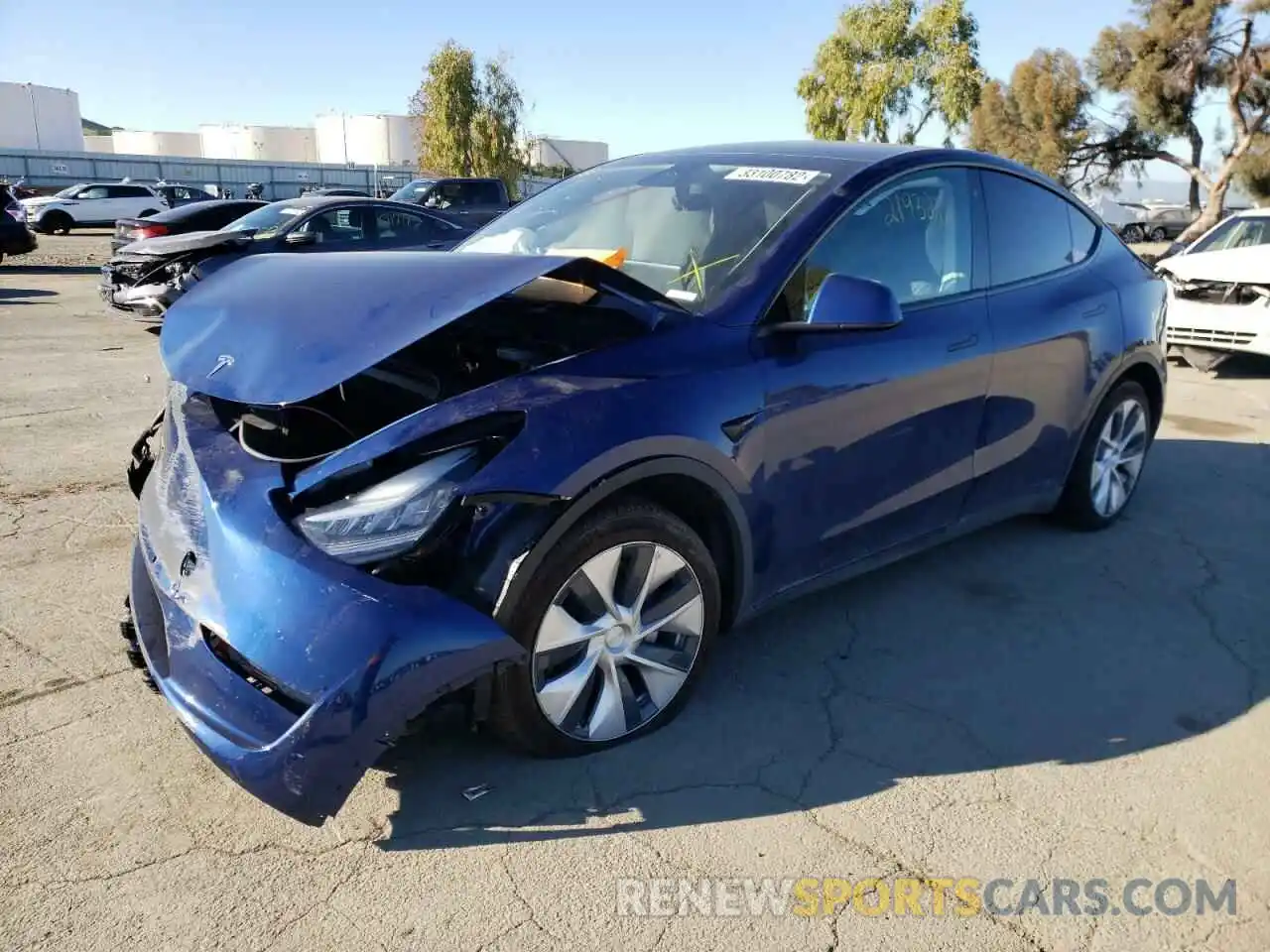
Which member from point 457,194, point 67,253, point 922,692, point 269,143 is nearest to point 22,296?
point 457,194

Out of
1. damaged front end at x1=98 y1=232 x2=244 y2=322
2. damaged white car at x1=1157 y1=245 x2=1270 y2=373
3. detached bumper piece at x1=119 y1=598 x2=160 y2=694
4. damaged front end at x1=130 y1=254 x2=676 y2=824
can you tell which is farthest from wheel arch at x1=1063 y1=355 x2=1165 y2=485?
damaged front end at x1=98 y1=232 x2=244 y2=322

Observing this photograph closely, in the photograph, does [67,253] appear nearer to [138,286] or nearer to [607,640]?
[138,286]

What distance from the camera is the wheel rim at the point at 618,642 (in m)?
2.56

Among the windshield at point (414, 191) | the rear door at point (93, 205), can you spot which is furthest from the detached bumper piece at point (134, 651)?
the rear door at point (93, 205)

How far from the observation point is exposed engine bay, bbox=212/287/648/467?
9.05ft

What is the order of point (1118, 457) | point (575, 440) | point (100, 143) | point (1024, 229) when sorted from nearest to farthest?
point (575, 440) → point (1024, 229) → point (1118, 457) → point (100, 143)

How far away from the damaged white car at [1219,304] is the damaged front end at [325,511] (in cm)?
791

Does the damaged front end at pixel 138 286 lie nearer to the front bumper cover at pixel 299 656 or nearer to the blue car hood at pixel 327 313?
the blue car hood at pixel 327 313

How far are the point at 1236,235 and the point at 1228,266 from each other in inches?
44.7

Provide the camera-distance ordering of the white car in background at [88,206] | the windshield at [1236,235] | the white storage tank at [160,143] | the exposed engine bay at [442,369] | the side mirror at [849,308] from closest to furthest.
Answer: the exposed engine bay at [442,369] < the side mirror at [849,308] < the windshield at [1236,235] < the white car in background at [88,206] < the white storage tank at [160,143]

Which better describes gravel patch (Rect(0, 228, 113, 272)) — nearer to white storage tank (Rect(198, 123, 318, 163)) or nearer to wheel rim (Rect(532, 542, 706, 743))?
wheel rim (Rect(532, 542, 706, 743))

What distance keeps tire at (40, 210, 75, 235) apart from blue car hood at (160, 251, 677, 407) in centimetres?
3165

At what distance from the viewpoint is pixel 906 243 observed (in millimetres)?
3539

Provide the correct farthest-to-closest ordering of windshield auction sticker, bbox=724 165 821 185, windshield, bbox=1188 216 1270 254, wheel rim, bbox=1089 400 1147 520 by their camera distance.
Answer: windshield, bbox=1188 216 1270 254, wheel rim, bbox=1089 400 1147 520, windshield auction sticker, bbox=724 165 821 185
